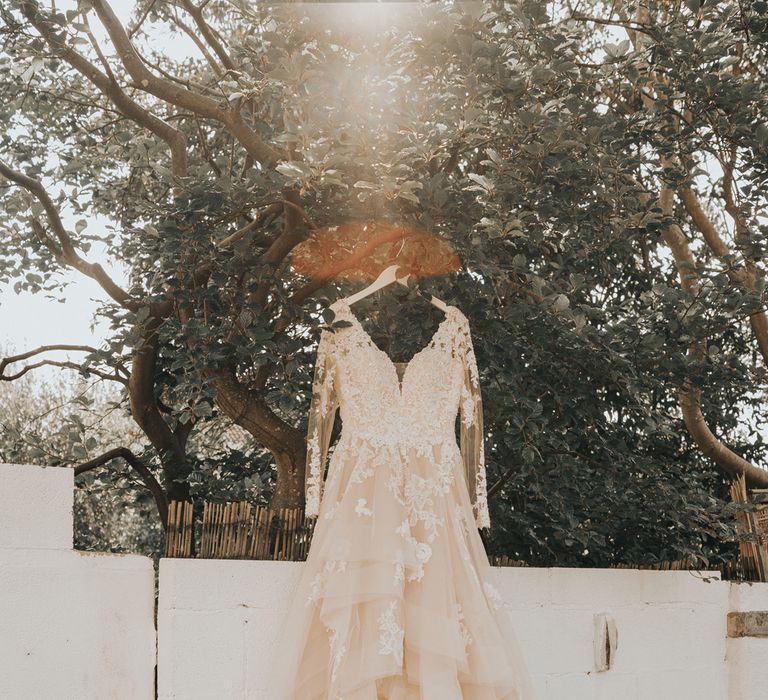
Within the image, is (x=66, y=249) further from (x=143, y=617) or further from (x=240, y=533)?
(x=143, y=617)

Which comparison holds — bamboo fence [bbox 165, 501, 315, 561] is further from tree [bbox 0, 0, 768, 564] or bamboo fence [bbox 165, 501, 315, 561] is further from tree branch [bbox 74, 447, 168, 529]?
tree branch [bbox 74, 447, 168, 529]

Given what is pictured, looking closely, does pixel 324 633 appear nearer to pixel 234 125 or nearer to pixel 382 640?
pixel 382 640

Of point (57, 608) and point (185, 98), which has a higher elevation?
point (185, 98)

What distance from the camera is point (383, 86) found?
120 inches

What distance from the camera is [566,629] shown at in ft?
12.4

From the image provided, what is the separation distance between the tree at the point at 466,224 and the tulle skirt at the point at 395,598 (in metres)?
0.39

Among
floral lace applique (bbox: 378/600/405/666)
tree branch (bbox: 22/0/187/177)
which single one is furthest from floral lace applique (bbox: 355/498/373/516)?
tree branch (bbox: 22/0/187/177)

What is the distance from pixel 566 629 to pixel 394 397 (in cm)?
141

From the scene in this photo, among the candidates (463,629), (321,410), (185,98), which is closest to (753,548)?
(463,629)

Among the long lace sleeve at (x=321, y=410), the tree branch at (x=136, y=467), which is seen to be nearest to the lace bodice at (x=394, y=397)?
the long lace sleeve at (x=321, y=410)

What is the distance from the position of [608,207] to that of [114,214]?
2656 mm

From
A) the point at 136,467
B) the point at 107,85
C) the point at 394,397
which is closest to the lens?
the point at 394,397

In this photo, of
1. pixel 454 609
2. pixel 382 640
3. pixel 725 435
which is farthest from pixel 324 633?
pixel 725 435

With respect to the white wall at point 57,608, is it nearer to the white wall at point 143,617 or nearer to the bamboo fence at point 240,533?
the white wall at point 143,617
